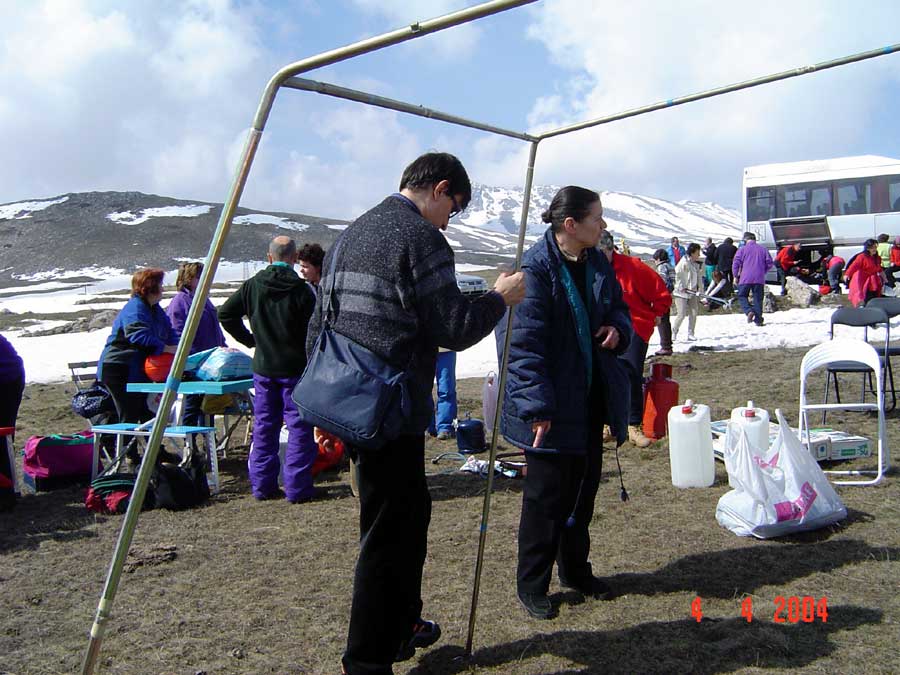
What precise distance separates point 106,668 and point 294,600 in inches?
35.1

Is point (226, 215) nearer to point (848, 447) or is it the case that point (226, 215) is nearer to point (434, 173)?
point (434, 173)

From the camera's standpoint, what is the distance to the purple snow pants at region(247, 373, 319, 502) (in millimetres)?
5301

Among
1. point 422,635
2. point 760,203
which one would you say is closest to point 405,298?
point 422,635

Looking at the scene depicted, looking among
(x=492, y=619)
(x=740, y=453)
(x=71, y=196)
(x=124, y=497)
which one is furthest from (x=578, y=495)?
(x=71, y=196)

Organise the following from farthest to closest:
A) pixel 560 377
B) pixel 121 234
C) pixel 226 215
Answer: pixel 121 234
pixel 560 377
pixel 226 215

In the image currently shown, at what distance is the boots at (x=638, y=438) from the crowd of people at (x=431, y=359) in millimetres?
2793

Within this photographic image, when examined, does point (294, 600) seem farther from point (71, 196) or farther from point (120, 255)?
point (71, 196)

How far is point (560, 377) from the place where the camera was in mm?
3234

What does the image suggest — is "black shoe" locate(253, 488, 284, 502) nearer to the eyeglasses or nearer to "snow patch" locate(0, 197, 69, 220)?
the eyeglasses

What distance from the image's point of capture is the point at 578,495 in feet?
11.5

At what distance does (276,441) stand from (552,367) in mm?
2880

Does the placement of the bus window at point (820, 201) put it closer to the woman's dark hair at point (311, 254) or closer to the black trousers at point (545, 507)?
the woman's dark hair at point (311, 254)

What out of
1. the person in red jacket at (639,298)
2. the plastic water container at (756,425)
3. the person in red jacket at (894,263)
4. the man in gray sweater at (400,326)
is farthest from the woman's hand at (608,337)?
the person in red jacket at (894,263)

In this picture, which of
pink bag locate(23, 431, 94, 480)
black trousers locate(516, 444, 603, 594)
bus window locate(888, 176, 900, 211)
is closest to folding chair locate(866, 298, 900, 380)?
black trousers locate(516, 444, 603, 594)
